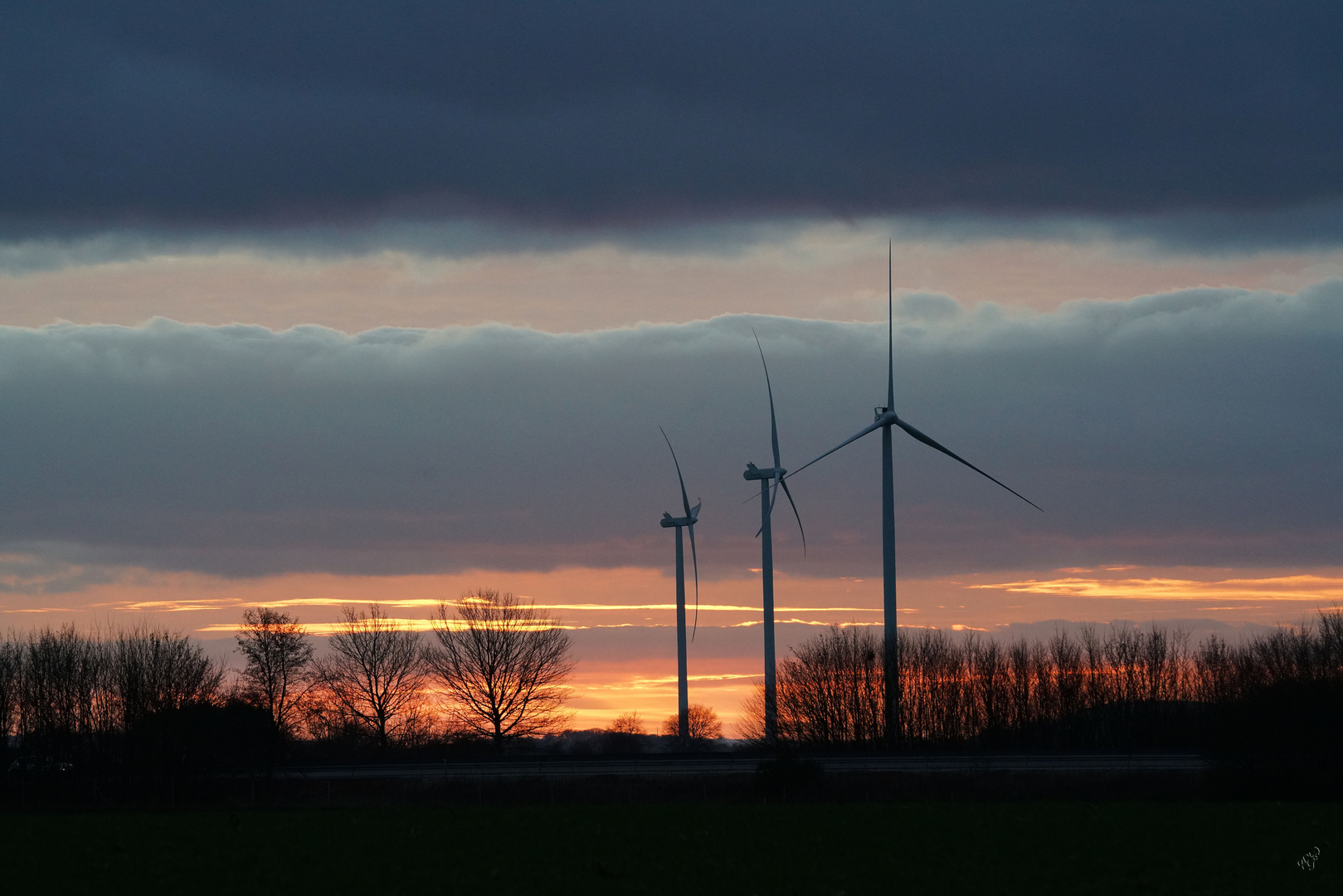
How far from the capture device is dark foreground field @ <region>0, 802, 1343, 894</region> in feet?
105

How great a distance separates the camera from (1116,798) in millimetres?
64250

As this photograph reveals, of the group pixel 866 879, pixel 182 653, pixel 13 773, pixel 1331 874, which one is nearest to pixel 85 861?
pixel 866 879

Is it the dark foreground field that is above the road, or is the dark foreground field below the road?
above

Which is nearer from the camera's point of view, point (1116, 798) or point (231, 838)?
point (231, 838)

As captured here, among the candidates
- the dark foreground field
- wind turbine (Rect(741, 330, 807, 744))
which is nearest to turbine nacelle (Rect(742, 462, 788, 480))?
wind turbine (Rect(741, 330, 807, 744))

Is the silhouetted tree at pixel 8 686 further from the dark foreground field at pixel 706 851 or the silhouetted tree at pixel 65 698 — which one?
the dark foreground field at pixel 706 851

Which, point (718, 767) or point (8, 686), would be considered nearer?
point (718, 767)

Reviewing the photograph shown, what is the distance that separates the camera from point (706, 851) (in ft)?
124

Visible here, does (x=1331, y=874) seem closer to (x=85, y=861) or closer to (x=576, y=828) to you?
(x=576, y=828)

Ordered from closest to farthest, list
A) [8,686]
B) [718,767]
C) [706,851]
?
1. [706,851]
2. [718,767]
3. [8,686]

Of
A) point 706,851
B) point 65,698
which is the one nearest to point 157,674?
point 65,698

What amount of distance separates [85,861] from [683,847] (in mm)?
15390

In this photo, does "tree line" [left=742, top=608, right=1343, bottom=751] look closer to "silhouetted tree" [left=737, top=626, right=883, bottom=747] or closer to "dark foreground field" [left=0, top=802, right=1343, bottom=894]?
"silhouetted tree" [left=737, top=626, right=883, bottom=747]

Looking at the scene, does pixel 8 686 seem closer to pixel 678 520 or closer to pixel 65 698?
pixel 65 698
